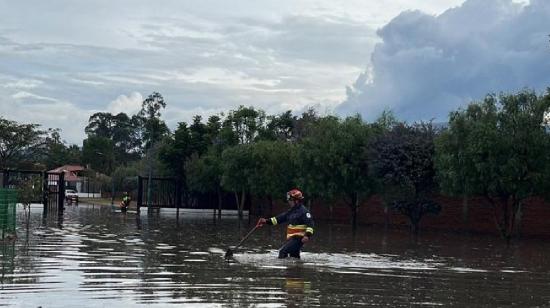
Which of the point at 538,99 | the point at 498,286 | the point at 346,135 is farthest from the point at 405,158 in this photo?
the point at 498,286

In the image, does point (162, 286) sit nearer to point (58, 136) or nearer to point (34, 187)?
point (34, 187)

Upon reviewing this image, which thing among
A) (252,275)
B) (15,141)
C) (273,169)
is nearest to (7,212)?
(252,275)

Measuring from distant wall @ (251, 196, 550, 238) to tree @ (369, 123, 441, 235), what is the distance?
174 inches

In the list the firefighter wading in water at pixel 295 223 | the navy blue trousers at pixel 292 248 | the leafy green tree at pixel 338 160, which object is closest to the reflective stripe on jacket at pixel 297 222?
the firefighter wading in water at pixel 295 223

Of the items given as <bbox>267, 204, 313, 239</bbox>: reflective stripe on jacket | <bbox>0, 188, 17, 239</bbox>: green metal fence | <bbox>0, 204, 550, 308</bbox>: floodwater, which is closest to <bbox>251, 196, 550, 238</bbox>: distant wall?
<bbox>0, 204, 550, 308</bbox>: floodwater

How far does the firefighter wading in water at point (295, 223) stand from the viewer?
17.9 m

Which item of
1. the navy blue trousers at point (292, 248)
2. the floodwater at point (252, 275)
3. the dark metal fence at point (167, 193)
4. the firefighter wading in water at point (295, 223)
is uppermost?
the dark metal fence at point (167, 193)

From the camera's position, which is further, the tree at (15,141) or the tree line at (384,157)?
the tree at (15,141)

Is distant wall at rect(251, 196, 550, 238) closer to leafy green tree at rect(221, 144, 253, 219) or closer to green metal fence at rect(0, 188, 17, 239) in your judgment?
leafy green tree at rect(221, 144, 253, 219)

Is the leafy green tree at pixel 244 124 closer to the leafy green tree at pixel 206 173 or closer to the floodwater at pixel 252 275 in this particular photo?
the leafy green tree at pixel 206 173

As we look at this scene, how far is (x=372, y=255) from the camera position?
2180cm

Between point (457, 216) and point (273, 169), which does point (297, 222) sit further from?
point (273, 169)

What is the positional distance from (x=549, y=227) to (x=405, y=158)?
329 inches

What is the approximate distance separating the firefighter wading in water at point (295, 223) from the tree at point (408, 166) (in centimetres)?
1673
